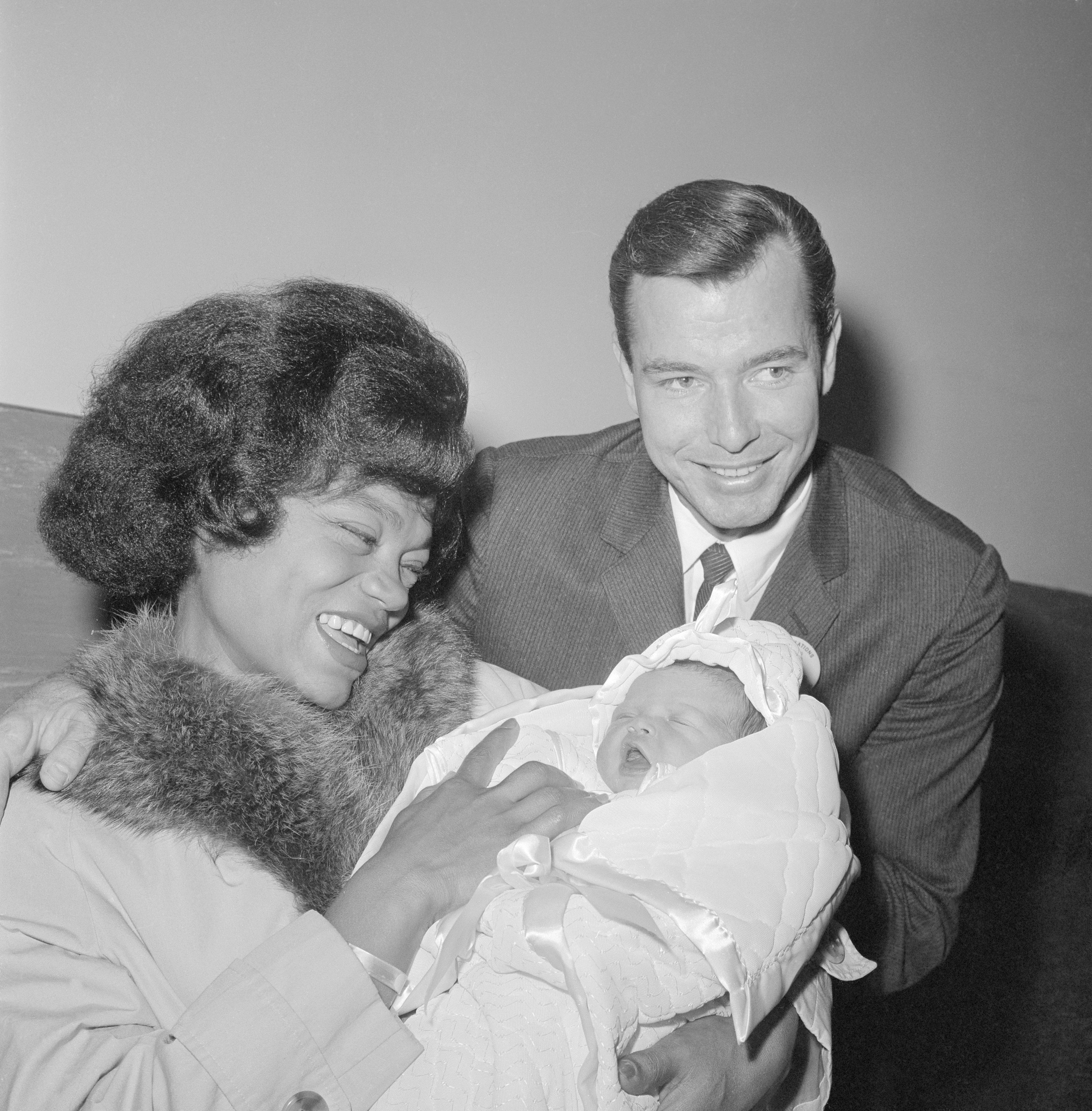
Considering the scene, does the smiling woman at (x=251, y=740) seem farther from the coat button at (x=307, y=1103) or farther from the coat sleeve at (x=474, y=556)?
the coat sleeve at (x=474, y=556)

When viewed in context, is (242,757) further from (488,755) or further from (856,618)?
(856,618)

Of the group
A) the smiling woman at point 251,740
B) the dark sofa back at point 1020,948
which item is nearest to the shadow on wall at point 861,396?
the dark sofa back at point 1020,948

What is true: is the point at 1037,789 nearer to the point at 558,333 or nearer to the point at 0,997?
the point at 558,333

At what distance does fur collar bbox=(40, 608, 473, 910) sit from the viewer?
52.1 inches

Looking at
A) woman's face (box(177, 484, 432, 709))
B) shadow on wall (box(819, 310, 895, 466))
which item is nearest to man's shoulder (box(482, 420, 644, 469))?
woman's face (box(177, 484, 432, 709))

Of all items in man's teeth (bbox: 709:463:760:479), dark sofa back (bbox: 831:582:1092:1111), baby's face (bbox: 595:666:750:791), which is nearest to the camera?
baby's face (bbox: 595:666:750:791)

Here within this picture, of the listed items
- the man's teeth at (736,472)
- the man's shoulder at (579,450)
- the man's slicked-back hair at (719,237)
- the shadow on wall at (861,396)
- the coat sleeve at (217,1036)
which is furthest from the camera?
the shadow on wall at (861,396)

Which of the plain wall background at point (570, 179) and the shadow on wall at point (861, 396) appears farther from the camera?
the shadow on wall at point (861, 396)

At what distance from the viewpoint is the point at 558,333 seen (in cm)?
252

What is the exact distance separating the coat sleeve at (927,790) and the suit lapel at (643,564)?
39 cm

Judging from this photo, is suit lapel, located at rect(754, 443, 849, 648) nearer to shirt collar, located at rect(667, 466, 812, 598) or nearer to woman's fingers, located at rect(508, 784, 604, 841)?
shirt collar, located at rect(667, 466, 812, 598)

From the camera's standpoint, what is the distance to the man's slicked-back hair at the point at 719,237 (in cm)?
168

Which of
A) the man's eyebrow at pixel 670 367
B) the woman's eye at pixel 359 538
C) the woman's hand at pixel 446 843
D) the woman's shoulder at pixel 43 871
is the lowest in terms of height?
the woman's shoulder at pixel 43 871

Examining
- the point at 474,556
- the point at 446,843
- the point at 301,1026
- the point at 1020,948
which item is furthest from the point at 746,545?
the point at 1020,948
